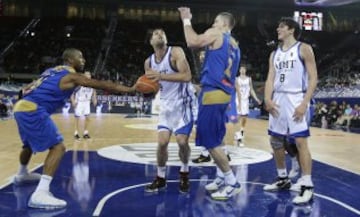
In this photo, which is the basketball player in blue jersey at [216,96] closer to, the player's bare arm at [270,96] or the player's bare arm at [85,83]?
the player's bare arm at [270,96]

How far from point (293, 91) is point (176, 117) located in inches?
50.3

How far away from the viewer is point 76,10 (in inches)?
1581

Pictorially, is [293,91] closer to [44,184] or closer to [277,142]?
[277,142]

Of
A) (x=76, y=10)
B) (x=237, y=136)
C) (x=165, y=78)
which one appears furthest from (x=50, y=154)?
(x=76, y=10)

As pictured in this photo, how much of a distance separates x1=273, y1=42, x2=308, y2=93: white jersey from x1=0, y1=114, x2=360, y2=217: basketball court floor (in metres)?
1.14

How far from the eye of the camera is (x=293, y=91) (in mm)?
4867

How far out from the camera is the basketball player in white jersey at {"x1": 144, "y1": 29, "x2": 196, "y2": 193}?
16.7ft

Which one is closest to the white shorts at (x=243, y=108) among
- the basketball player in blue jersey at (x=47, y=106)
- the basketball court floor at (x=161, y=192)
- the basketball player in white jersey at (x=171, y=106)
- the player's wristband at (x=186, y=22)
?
the basketball court floor at (x=161, y=192)

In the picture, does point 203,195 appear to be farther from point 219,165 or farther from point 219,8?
point 219,8

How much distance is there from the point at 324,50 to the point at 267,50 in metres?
4.72

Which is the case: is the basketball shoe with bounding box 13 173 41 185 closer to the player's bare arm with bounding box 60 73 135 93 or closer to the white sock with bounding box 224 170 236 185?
the player's bare arm with bounding box 60 73 135 93

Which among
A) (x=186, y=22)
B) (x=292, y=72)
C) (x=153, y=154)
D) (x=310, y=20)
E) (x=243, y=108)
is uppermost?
(x=310, y=20)

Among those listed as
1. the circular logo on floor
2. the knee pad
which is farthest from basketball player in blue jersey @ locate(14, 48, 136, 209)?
the circular logo on floor

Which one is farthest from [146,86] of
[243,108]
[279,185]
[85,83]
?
[243,108]
